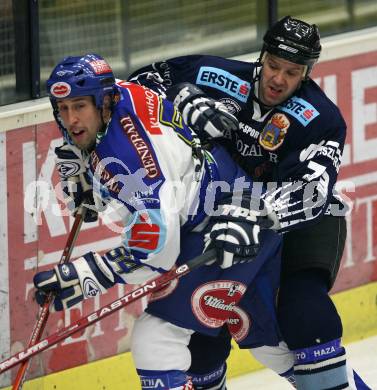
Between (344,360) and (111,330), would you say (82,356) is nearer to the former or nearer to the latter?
(111,330)

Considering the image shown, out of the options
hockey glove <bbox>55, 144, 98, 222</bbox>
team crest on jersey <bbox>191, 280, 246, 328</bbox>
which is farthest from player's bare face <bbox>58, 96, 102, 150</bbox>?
team crest on jersey <bbox>191, 280, 246, 328</bbox>

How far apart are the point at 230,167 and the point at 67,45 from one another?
4.07ft

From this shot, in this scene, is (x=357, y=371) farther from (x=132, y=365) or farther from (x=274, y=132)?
(x=274, y=132)

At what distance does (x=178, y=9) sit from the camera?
21.5 feet

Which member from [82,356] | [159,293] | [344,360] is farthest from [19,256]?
[344,360]

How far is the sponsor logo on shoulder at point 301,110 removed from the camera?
5242 mm

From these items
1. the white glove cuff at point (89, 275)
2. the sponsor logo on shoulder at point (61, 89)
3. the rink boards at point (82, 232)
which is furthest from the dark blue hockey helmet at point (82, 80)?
the rink boards at point (82, 232)

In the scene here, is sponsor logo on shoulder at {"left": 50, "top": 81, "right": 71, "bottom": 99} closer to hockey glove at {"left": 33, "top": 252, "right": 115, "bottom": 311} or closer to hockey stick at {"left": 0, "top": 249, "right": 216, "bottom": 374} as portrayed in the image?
hockey glove at {"left": 33, "top": 252, "right": 115, "bottom": 311}

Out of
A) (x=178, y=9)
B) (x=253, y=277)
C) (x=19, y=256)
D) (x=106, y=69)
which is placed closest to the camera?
Answer: (x=106, y=69)

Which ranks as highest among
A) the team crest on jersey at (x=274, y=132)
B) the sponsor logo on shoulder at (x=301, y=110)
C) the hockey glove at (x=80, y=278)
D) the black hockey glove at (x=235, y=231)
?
the sponsor logo on shoulder at (x=301, y=110)

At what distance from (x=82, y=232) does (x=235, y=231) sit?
4.18ft

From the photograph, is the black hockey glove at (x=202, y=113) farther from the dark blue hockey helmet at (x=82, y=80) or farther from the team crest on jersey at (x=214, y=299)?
the team crest on jersey at (x=214, y=299)

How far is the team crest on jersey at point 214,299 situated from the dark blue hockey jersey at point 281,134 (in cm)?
26

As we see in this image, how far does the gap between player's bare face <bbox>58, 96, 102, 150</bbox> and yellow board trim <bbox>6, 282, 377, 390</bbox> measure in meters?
1.53
